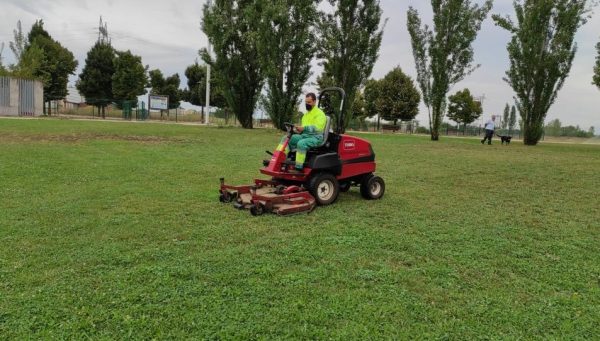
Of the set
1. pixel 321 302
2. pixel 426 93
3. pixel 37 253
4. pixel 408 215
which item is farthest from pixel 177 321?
pixel 426 93

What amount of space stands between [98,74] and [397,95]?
34831 mm

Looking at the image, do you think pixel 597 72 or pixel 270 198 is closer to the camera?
pixel 270 198

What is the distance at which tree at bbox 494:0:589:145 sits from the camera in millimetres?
25578

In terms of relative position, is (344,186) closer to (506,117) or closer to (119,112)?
(119,112)

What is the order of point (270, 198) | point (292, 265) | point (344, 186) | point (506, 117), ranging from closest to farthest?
point (292, 265) < point (270, 198) < point (344, 186) < point (506, 117)

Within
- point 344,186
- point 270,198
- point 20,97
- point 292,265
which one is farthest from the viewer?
point 20,97

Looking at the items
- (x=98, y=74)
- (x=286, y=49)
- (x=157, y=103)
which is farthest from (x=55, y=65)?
(x=286, y=49)

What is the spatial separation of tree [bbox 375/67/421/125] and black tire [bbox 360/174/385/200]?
45733 mm

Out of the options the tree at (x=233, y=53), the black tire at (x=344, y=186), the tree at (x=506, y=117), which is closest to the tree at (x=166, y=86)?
the tree at (x=233, y=53)

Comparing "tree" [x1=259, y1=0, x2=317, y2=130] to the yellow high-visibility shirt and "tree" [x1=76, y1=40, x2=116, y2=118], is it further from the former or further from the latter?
"tree" [x1=76, y1=40, x2=116, y2=118]

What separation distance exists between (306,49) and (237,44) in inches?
237

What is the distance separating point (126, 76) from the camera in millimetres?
48656

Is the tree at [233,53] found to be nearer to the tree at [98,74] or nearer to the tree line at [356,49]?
the tree line at [356,49]

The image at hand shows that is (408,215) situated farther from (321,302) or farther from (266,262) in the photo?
(321,302)
